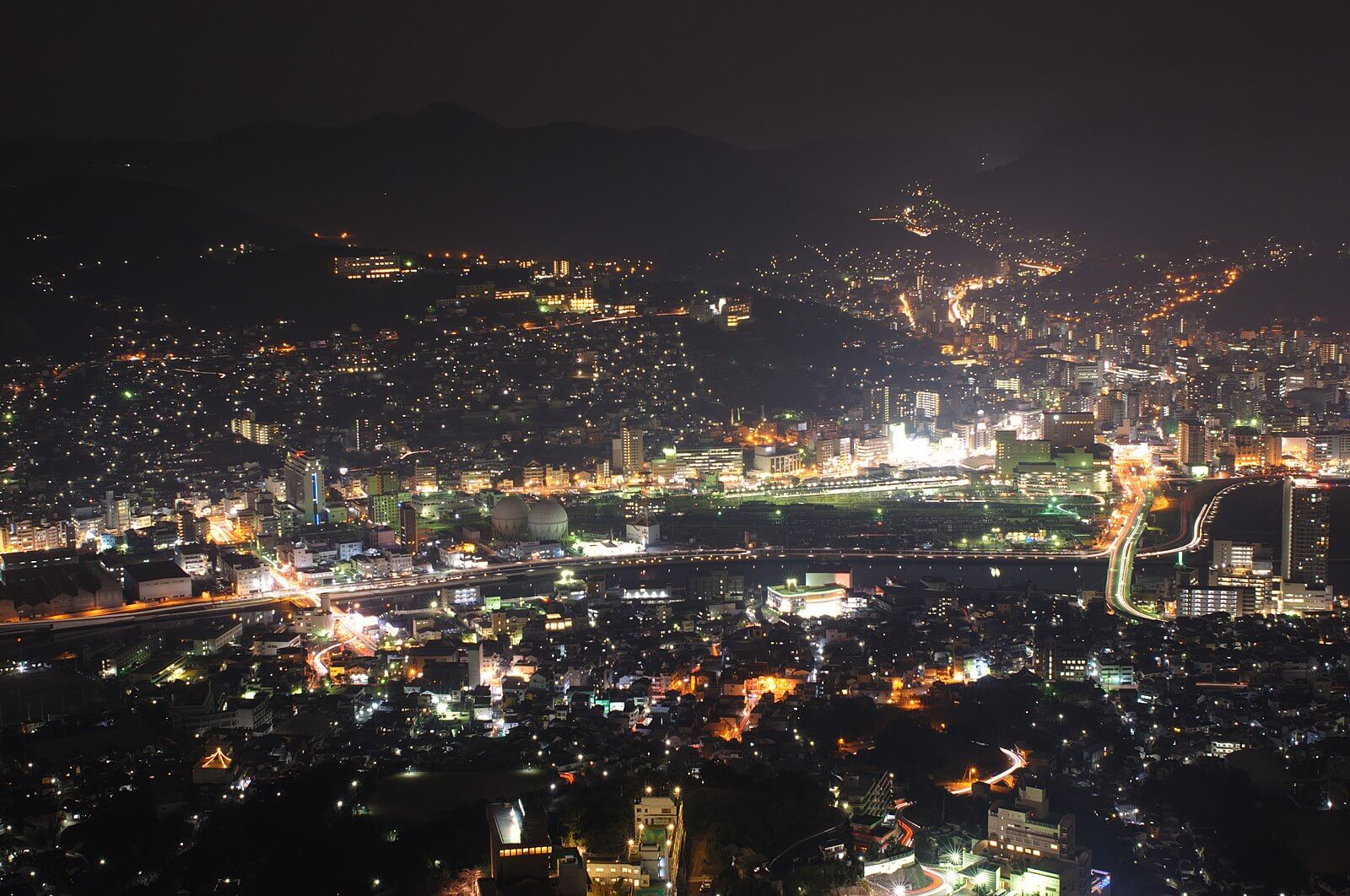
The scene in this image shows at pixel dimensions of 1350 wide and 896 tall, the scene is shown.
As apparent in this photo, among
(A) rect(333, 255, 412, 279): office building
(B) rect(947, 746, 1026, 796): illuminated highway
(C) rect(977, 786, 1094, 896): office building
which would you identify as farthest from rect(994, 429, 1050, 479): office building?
(C) rect(977, 786, 1094, 896): office building

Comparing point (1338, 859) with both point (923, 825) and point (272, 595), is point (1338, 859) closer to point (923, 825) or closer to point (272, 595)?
point (923, 825)

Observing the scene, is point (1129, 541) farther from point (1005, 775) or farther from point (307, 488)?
point (307, 488)

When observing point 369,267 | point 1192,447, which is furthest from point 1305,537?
point 369,267

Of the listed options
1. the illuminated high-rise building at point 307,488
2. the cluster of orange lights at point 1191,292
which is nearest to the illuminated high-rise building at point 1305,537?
the illuminated high-rise building at point 307,488

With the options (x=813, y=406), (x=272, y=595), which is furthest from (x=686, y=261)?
(x=272, y=595)

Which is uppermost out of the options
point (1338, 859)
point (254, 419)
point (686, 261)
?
point (686, 261)

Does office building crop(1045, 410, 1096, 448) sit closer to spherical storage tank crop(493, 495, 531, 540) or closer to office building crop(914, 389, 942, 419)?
office building crop(914, 389, 942, 419)

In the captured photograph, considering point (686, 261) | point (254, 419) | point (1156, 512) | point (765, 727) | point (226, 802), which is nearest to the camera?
point (226, 802)
